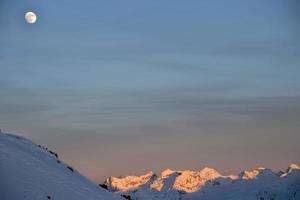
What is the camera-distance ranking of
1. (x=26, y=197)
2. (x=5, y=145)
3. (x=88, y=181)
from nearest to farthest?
(x=26, y=197)
(x=5, y=145)
(x=88, y=181)

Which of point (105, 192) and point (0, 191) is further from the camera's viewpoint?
point (105, 192)

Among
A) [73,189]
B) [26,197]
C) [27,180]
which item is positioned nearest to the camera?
[26,197]

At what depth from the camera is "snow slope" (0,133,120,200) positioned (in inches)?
1454

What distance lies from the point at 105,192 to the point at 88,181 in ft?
6.43

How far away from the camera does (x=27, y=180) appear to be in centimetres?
3828

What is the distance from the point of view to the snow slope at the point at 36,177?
121ft

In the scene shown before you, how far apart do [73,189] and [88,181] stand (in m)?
5.78

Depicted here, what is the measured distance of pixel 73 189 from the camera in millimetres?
40812

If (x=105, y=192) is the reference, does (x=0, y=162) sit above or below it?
above

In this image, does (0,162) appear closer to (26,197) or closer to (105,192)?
(26,197)

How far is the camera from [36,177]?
39500mm

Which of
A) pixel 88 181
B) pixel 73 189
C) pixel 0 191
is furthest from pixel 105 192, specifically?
pixel 0 191

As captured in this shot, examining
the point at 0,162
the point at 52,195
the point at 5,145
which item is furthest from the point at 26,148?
the point at 52,195

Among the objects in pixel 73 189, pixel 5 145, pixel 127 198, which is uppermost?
pixel 5 145
